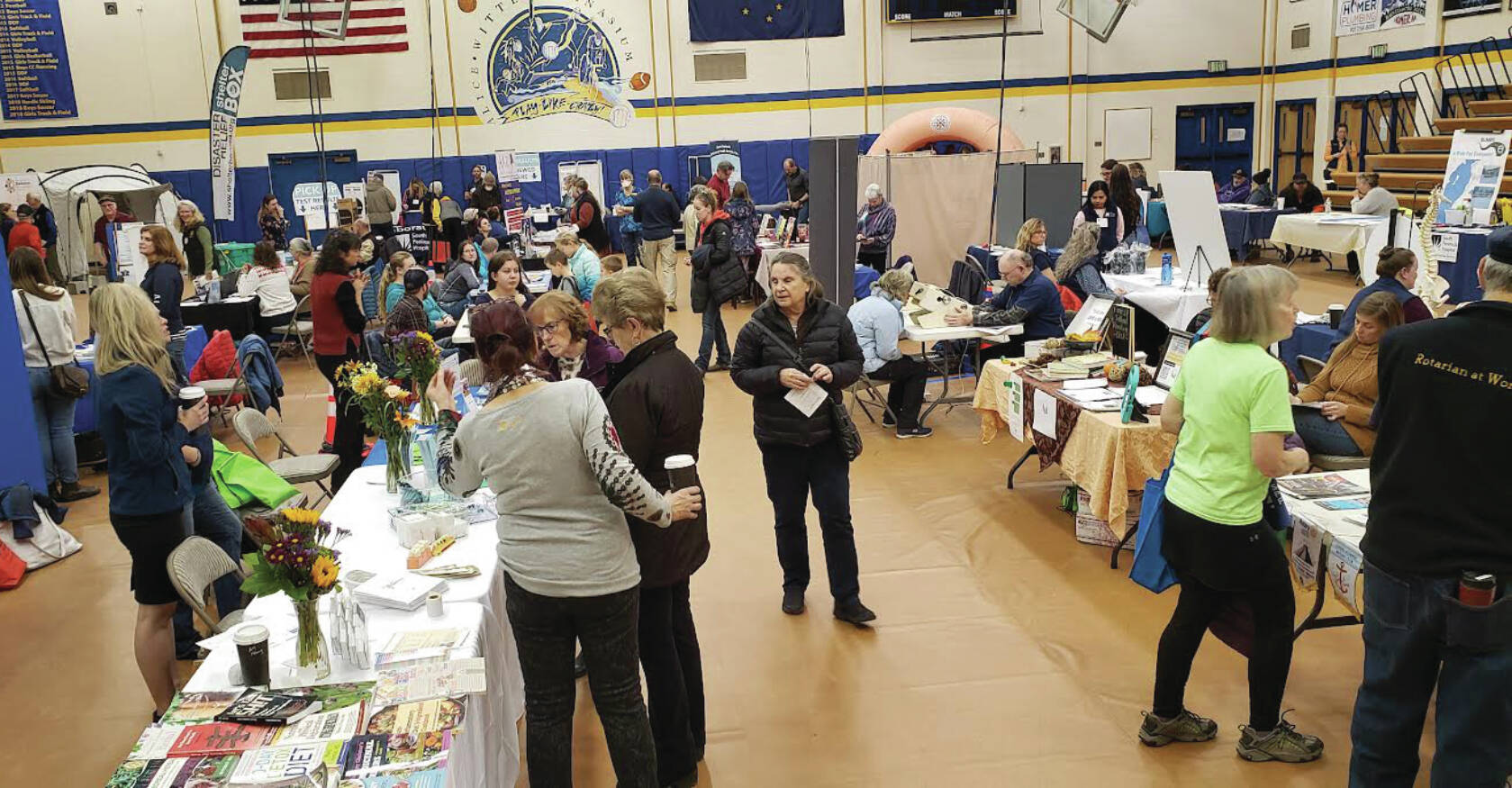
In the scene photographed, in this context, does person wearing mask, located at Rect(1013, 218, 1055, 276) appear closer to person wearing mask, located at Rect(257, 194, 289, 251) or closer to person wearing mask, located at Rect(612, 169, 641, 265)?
person wearing mask, located at Rect(612, 169, 641, 265)

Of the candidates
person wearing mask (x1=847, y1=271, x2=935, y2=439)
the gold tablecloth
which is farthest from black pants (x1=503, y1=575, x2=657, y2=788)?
person wearing mask (x1=847, y1=271, x2=935, y2=439)

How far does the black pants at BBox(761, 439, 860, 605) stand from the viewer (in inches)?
166

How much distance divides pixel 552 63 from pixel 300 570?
17190 millimetres

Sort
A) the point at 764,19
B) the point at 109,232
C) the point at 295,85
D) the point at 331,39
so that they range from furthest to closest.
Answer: the point at 764,19, the point at 295,85, the point at 331,39, the point at 109,232

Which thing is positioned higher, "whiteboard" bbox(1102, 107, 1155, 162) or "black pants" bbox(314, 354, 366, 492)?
"whiteboard" bbox(1102, 107, 1155, 162)

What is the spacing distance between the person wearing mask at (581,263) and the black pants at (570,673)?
497 centimetres

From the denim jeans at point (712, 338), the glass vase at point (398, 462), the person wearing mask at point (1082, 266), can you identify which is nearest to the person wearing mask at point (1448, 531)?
the glass vase at point (398, 462)

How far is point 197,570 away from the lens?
337 cm

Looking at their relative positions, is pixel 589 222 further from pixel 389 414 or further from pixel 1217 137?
pixel 1217 137

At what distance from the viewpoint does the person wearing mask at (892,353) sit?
683 cm

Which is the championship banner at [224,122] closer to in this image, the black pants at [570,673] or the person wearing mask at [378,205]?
the person wearing mask at [378,205]

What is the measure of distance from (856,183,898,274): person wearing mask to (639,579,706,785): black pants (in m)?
7.59

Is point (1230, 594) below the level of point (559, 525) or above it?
below

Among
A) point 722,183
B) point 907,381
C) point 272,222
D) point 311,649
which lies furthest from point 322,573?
point 272,222
